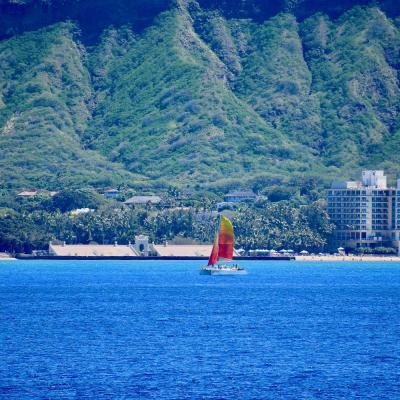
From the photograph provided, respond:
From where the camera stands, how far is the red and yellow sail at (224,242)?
187000mm

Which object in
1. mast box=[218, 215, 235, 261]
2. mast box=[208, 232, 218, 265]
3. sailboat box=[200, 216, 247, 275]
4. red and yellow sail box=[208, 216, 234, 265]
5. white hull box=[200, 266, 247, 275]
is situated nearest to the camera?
mast box=[218, 215, 235, 261]

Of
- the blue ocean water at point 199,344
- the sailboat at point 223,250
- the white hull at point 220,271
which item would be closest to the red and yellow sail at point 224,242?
the sailboat at point 223,250

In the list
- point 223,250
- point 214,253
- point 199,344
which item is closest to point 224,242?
point 223,250

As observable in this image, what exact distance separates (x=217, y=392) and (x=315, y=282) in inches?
4010

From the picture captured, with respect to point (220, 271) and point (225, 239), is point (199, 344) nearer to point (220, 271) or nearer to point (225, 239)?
point (225, 239)

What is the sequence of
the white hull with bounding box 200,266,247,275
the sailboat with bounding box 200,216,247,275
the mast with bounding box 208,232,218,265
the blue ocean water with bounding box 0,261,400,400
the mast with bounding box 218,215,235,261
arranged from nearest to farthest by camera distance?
the blue ocean water with bounding box 0,261,400,400 < the mast with bounding box 218,215,235,261 < the sailboat with bounding box 200,216,247,275 < the mast with bounding box 208,232,218,265 < the white hull with bounding box 200,266,247,275

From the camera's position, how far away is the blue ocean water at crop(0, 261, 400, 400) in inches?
2953

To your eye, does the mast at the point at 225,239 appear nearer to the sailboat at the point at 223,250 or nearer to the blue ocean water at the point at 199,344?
the sailboat at the point at 223,250

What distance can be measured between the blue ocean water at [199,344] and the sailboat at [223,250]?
36.1m

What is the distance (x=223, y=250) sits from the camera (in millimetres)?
189000

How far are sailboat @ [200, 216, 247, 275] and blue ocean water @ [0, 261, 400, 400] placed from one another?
1423 inches

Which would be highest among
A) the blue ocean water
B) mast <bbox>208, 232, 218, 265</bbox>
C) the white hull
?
mast <bbox>208, 232, 218, 265</bbox>

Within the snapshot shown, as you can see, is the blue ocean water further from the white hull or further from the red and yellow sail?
the white hull

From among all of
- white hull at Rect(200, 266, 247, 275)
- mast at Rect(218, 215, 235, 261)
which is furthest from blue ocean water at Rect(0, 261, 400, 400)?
white hull at Rect(200, 266, 247, 275)
